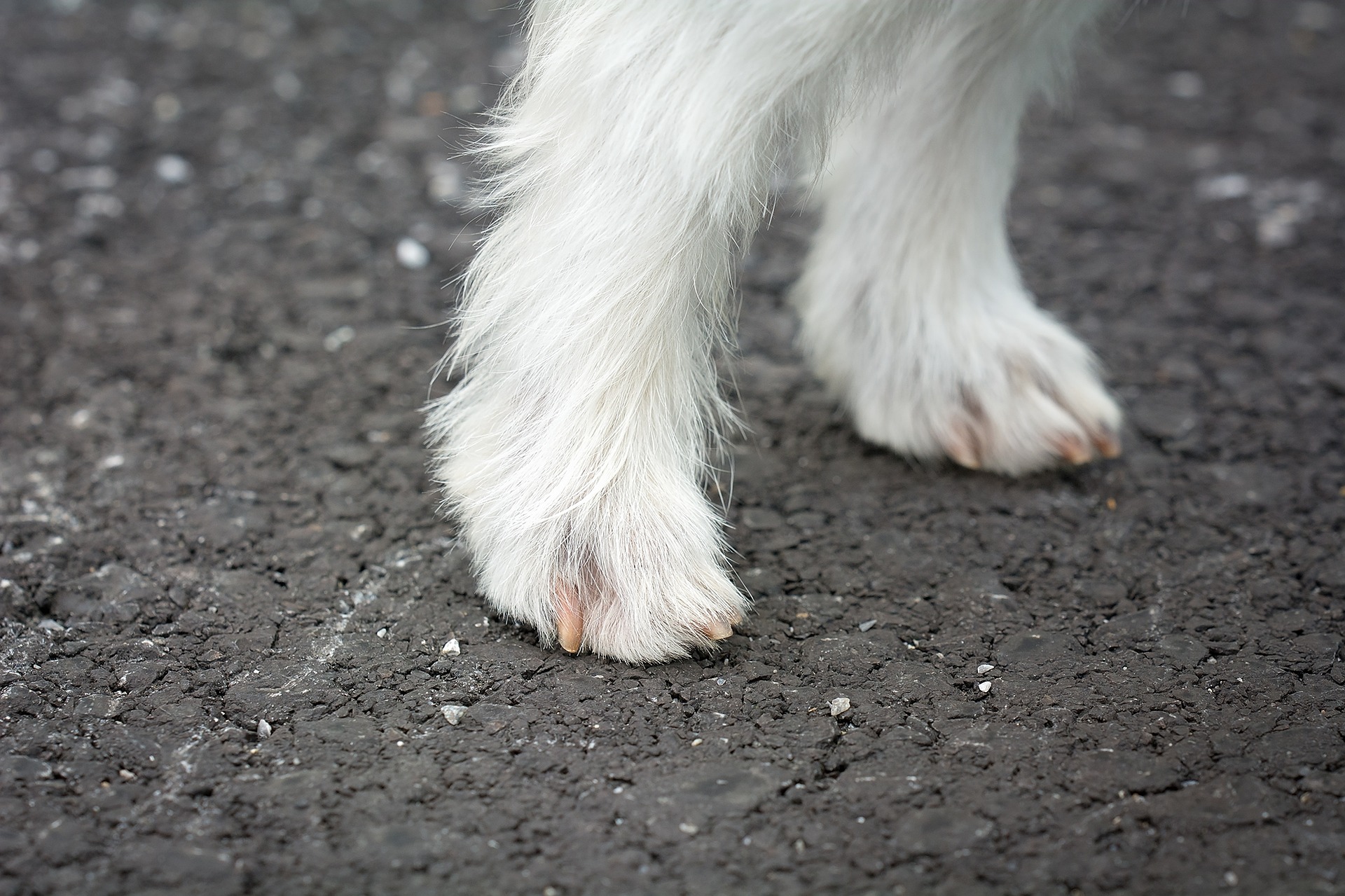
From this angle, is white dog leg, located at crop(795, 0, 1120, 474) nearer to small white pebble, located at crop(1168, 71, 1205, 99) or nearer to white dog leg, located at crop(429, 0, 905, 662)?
white dog leg, located at crop(429, 0, 905, 662)

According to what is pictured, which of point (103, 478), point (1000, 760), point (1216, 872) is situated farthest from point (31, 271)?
point (1216, 872)

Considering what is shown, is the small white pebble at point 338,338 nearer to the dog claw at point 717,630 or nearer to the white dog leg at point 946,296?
the white dog leg at point 946,296

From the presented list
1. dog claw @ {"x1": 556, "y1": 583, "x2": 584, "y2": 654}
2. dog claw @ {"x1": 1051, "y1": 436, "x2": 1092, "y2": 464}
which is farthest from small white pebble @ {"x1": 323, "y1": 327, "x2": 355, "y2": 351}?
dog claw @ {"x1": 1051, "y1": 436, "x2": 1092, "y2": 464}

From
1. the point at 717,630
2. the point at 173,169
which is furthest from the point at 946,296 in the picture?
the point at 173,169

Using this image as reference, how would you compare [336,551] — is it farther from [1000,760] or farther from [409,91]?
[409,91]

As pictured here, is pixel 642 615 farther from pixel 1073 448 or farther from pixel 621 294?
pixel 1073 448

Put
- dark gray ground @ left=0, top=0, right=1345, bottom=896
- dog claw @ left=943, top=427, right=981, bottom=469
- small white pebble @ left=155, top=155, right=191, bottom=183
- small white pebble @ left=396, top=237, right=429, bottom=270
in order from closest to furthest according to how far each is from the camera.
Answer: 1. dark gray ground @ left=0, top=0, right=1345, bottom=896
2. dog claw @ left=943, top=427, right=981, bottom=469
3. small white pebble @ left=396, top=237, right=429, bottom=270
4. small white pebble @ left=155, top=155, right=191, bottom=183
